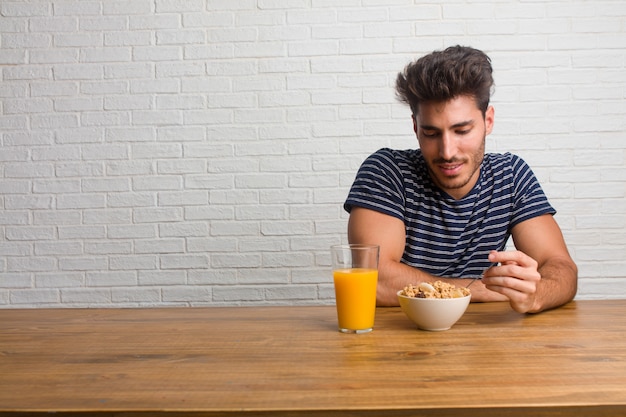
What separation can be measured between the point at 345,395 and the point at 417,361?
0.68ft

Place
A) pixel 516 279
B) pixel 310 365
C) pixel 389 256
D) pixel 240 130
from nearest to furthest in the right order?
1. pixel 310 365
2. pixel 516 279
3. pixel 389 256
4. pixel 240 130

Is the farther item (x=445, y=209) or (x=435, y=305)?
(x=445, y=209)

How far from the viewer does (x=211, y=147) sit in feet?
9.50

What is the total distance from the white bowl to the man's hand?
0.48 feet

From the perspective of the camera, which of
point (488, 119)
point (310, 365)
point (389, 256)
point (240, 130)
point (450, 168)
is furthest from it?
point (240, 130)

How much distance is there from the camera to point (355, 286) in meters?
1.24

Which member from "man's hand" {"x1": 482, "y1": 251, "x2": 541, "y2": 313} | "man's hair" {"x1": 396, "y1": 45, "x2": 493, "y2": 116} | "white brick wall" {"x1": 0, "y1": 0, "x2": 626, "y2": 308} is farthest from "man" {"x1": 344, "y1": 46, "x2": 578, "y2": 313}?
"white brick wall" {"x1": 0, "y1": 0, "x2": 626, "y2": 308}

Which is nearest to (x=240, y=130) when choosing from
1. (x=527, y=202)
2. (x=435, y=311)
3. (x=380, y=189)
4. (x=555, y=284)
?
(x=380, y=189)

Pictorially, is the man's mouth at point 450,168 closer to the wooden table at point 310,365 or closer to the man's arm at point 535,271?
the man's arm at point 535,271

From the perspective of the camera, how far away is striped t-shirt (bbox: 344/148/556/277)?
6.34 ft

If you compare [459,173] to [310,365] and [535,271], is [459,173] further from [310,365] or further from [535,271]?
[310,365]

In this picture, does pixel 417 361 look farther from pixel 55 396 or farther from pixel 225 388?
pixel 55 396

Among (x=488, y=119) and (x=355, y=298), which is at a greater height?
(x=488, y=119)

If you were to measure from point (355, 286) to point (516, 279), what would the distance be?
361 millimetres
